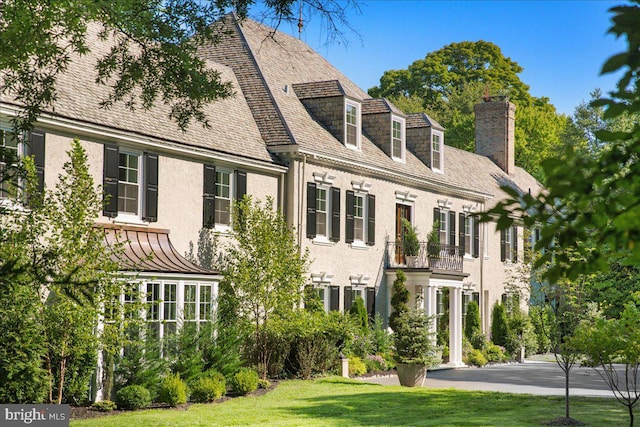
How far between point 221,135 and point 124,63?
13417mm

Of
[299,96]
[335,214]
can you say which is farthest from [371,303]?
[299,96]

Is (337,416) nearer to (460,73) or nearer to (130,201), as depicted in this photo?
(130,201)

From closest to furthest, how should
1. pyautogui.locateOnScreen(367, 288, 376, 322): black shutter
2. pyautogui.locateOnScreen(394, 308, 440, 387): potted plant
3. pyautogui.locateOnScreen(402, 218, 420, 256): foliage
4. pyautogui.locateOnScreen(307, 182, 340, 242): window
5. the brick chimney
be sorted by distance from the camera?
pyautogui.locateOnScreen(394, 308, 440, 387): potted plant → pyautogui.locateOnScreen(307, 182, 340, 242): window → pyautogui.locateOnScreen(367, 288, 376, 322): black shutter → pyautogui.locateOnScreen(402, 218, 420, 256): foliage → the brick chimney

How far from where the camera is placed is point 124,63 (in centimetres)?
1173

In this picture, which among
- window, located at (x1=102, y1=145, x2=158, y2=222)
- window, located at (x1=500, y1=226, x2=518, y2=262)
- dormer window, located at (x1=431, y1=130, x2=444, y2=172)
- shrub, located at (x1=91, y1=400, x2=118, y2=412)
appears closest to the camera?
shrub, located at (x1=91, y1=400, x2=118, y2=412)

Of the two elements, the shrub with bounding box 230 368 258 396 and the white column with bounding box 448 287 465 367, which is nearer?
the shrub with bounding box 230 368 258 396

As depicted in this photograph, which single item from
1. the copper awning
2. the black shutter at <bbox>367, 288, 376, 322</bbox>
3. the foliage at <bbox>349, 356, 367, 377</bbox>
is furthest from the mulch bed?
the black shutter at <bbox>367, 288, 376, 322</bbox>

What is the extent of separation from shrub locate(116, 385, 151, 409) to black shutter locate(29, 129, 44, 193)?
427cm

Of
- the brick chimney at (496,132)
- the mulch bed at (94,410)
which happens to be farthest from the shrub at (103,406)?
the brick chimney at (496,132)

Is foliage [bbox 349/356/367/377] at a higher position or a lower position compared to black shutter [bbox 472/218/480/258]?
lower

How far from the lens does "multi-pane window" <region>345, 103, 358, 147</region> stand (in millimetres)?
29922

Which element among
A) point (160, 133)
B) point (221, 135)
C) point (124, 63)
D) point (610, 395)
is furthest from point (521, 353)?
point (124, 63)

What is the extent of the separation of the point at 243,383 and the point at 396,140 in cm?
1364

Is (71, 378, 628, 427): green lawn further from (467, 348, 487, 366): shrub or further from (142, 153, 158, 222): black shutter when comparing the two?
(467, 348, 487, 366): shrub
